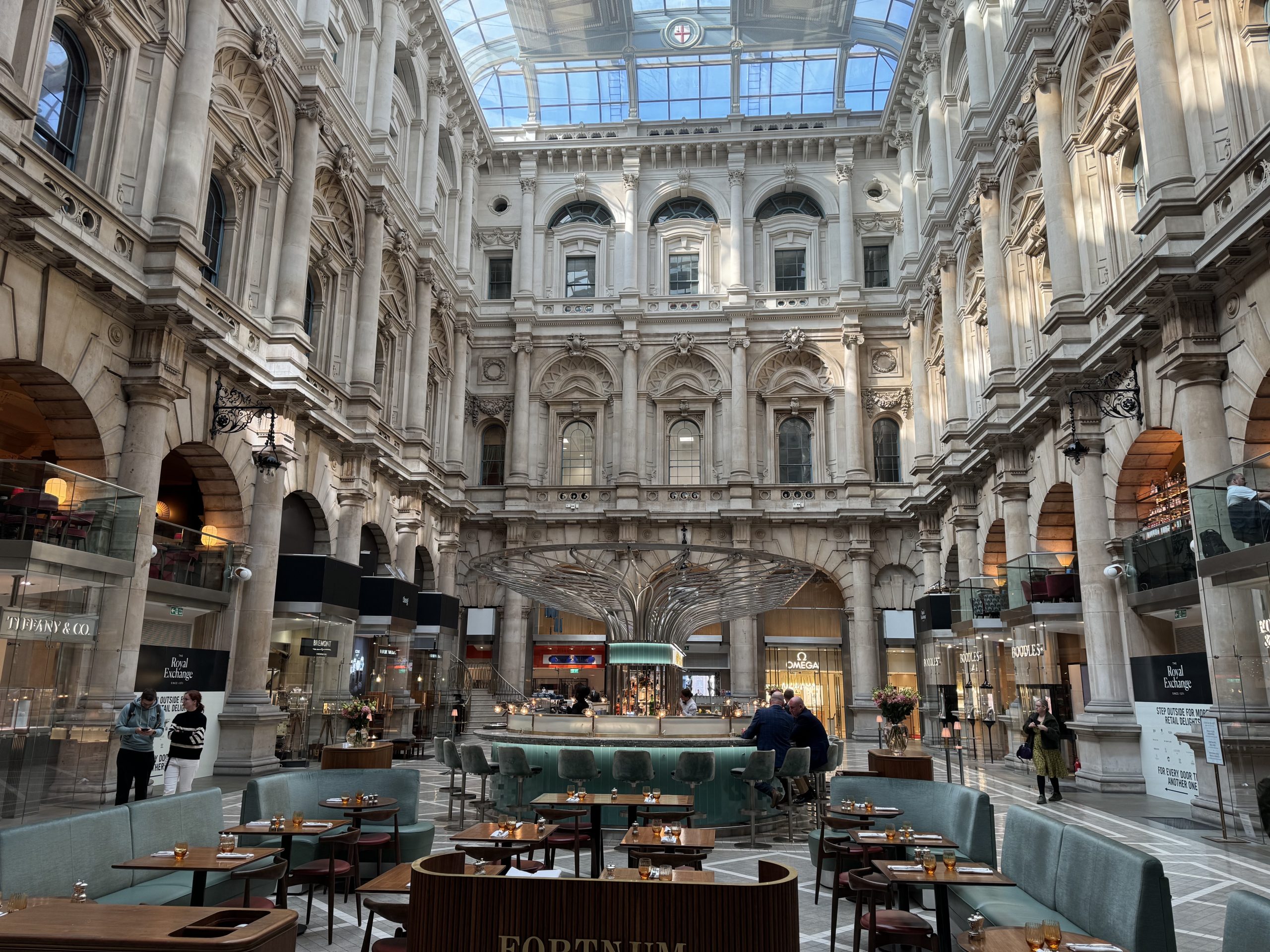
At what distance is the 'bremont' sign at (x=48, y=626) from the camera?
888 cm

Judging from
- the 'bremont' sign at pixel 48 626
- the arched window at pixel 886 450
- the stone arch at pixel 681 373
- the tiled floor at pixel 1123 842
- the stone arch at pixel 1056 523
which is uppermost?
the stone arch at pixel 681 373

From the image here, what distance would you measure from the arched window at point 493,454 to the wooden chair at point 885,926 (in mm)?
27034

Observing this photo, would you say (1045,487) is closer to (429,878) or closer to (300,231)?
(300,231)

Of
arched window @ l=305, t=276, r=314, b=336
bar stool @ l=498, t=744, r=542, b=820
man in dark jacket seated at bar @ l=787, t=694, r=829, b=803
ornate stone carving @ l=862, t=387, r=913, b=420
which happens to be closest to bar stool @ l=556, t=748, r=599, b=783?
bar stool @ l=498, t=744, r=542, b=820

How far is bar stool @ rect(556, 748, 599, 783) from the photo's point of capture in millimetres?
9969

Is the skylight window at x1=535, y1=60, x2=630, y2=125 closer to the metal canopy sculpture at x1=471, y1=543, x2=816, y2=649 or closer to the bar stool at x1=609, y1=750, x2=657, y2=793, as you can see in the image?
the metal canopy sculpture at x1=471, y1=543, x2=816, y2=649

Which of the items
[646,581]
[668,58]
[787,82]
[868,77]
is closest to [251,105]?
[646,581]

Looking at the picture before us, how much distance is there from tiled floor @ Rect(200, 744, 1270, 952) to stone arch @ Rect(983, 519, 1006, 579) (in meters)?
7.53

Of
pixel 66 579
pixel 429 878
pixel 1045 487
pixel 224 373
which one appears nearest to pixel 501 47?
pixel 224 373

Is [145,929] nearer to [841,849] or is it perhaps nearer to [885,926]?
[885,926]

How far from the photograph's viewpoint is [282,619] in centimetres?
1742

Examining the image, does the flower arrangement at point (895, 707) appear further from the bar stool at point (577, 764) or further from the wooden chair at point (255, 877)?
the wooden chair at point (255, 877)

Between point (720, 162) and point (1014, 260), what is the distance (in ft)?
49.5

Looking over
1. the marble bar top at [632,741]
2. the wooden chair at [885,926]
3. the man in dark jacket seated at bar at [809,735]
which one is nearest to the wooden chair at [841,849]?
the wooden chair at [885,926]
